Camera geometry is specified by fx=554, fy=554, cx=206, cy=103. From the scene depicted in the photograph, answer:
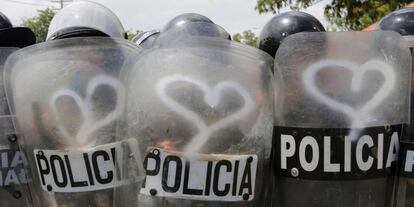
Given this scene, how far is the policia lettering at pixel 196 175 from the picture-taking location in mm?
1652

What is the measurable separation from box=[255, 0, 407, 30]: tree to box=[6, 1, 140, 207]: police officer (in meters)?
11.5

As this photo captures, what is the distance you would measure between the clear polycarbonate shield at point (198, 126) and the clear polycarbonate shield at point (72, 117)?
0.29 ft

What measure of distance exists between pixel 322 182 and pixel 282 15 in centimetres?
187

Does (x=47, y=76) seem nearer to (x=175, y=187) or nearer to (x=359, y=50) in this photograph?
(x=175, y=187)

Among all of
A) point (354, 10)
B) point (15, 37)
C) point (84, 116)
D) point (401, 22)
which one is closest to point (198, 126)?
point (84, 116)

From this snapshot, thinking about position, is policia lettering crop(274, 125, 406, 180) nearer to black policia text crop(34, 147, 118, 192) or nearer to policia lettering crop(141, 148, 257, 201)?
policia lettering crop(141, 148, 257, 201)

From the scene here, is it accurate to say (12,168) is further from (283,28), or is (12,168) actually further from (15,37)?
(283,28)

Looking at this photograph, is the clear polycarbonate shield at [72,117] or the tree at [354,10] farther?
the tree at [354,10]

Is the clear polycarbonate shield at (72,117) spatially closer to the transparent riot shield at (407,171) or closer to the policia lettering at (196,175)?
the policia lettering at (196,175)

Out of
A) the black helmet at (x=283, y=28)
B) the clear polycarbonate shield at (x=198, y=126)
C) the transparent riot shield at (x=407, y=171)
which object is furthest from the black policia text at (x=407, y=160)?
the black helmet at (x=283, y=28)

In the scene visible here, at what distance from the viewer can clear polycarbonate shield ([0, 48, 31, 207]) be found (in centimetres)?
196

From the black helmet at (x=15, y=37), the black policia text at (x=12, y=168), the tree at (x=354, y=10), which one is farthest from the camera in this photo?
the tree at (x=354, y=10)

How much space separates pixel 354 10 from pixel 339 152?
40.5 ft

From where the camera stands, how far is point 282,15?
3.40m
